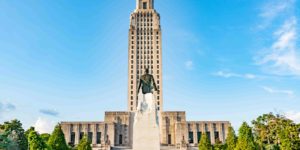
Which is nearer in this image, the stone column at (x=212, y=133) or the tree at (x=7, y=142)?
the tree at (x=7, y=142)

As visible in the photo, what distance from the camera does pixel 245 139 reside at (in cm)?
3312

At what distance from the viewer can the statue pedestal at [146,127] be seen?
20.0 m

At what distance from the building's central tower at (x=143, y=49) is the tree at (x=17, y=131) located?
29662mm

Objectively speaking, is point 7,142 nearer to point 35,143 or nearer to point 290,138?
point 35,143

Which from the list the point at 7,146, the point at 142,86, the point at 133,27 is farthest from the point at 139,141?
the point at 133,27

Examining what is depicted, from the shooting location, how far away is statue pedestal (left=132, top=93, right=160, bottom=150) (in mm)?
19984

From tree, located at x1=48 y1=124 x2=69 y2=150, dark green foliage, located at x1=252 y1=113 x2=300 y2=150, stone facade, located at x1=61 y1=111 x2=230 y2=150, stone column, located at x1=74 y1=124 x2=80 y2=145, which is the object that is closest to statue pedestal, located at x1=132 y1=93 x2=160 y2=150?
tree, located at x1=48 y1=124 x2=69 y2=150

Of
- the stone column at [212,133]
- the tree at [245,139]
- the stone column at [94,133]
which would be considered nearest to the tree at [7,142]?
the stone column at [94,133]

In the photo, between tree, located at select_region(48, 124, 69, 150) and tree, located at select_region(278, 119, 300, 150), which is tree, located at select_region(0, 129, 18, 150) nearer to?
tree, located at select_region(48, 124, 69, 150)

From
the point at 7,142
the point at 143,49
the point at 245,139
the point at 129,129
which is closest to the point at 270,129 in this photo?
the point at 245,139

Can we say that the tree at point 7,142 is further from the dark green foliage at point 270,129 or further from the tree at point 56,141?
the dark green foliage at point 270,129

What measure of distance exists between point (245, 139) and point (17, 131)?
1389 inches

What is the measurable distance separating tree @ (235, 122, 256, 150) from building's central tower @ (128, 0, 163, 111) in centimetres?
4198

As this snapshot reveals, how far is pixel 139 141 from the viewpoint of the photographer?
20016 millimetres
